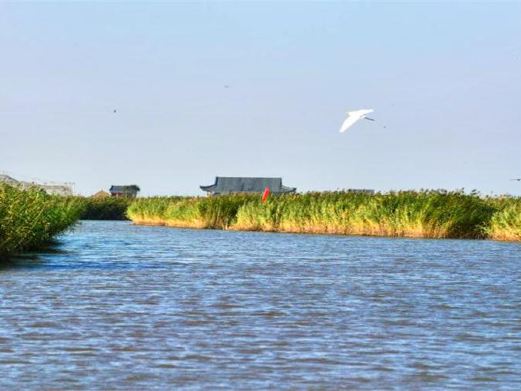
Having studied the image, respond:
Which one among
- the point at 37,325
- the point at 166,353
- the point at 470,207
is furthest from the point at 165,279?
the point at 470,207

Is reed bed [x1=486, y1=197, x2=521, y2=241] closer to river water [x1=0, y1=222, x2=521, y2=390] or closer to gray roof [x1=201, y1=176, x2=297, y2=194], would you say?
river water [x1=0, y1=222, x2=521, y2=390]

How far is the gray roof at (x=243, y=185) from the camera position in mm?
131262

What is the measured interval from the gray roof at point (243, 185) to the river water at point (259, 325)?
341ft

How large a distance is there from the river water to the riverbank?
1480cm

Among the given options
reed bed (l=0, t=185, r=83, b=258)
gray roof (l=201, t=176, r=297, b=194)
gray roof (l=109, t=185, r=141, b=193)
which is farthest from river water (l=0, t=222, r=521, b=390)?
gray roof (l=109, t=185, r=141, b=193)

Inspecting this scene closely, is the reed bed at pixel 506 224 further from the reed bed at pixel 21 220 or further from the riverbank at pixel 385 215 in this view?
the reed bed at pixel 21 220

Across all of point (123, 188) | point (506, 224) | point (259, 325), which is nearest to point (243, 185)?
point (123, 188)

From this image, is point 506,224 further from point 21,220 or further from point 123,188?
point 123,188

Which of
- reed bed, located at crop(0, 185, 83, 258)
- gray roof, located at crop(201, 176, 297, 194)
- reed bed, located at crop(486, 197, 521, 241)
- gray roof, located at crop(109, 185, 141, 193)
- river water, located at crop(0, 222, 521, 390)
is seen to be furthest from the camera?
gray roof, located at crop(109, 185, 141, 193)

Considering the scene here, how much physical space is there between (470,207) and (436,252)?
10653mm

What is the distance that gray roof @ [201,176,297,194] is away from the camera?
131m

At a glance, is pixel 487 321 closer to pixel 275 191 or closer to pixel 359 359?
pixel 359 359

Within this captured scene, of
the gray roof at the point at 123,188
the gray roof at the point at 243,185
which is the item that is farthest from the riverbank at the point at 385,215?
the gray roof at the point at 123,188

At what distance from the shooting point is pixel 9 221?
22719 mm
